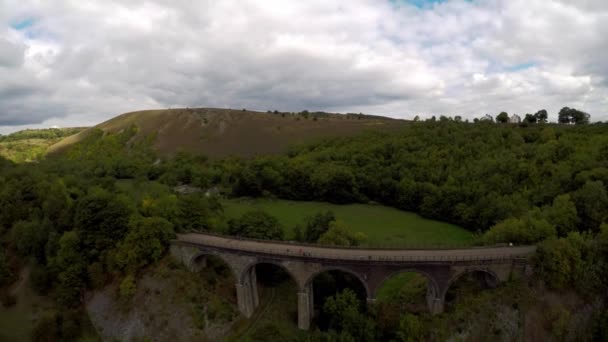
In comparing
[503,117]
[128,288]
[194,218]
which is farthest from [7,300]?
[503,117]

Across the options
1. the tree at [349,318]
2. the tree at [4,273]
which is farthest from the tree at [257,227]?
the tree at [4,273]

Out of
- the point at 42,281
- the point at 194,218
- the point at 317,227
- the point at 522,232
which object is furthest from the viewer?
the point at 317,227

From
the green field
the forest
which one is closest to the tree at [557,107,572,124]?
the forest

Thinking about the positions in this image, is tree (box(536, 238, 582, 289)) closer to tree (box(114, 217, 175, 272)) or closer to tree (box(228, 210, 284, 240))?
tree (box(228, 210, 284, 240))

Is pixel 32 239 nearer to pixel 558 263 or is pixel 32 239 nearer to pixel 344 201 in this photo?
pixel 344 201

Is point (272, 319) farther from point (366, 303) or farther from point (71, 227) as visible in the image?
point (71, 227)

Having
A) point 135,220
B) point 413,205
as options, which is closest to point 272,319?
point 135,220
